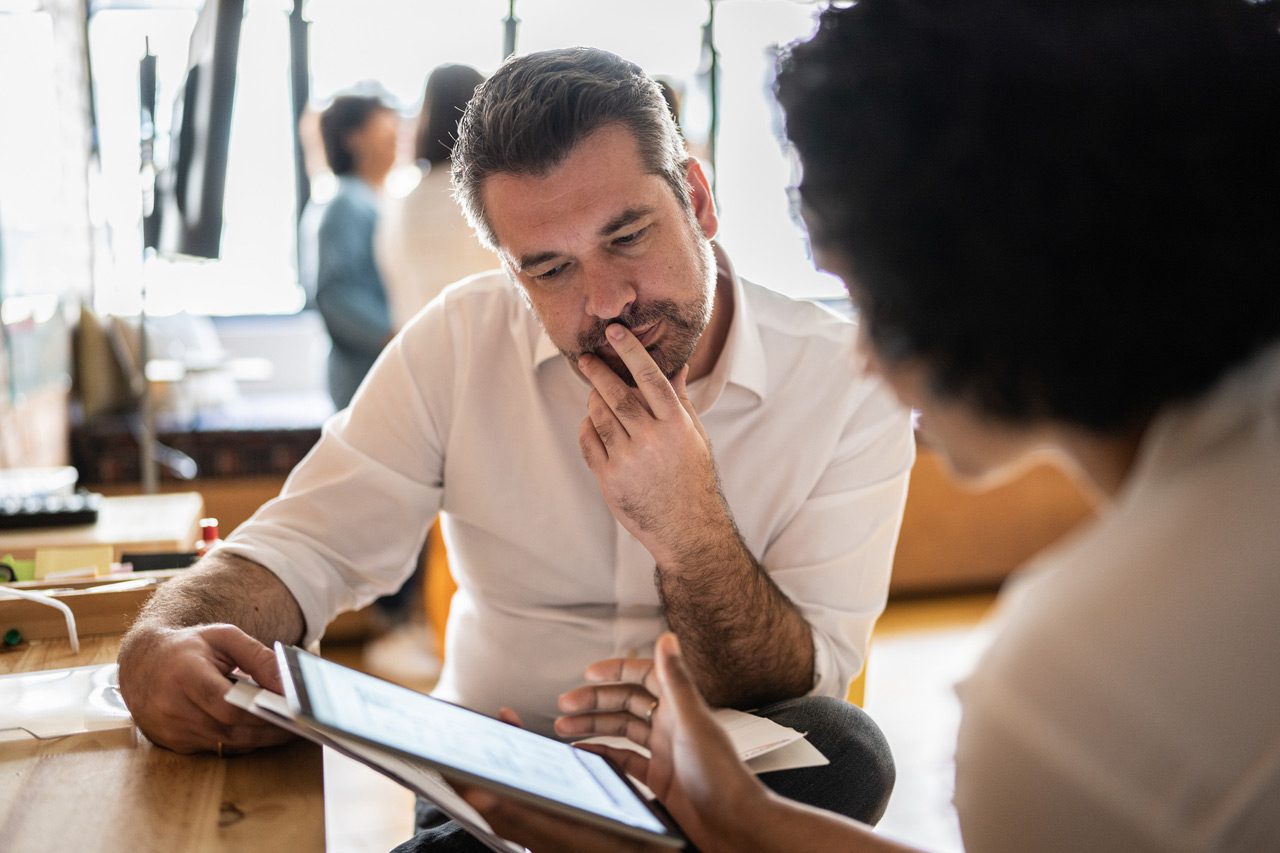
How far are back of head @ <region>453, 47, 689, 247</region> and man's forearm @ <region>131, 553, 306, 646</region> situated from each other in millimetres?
477

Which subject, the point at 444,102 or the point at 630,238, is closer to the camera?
the point at 630,238

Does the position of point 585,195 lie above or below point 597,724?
above

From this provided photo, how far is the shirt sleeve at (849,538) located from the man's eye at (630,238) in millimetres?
356

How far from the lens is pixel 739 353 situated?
1.39m

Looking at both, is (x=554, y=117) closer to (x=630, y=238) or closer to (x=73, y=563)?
(x=630, y=238)

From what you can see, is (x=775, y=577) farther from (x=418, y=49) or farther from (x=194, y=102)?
(x=418, y=49)

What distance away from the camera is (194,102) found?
1988 millimetres

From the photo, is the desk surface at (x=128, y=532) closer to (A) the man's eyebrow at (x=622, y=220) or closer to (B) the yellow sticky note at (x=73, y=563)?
(B) the yellow sticky note at (x=73, y=563)

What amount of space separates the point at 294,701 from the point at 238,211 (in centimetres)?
513

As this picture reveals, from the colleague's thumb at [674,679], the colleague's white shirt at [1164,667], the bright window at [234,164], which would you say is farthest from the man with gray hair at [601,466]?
the bright window at [234,164]

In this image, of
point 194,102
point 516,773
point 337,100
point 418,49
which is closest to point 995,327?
point 516,773

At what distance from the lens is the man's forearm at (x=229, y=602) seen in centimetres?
111

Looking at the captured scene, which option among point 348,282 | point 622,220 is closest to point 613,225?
point 622,220

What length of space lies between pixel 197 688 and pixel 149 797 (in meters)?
0.10
